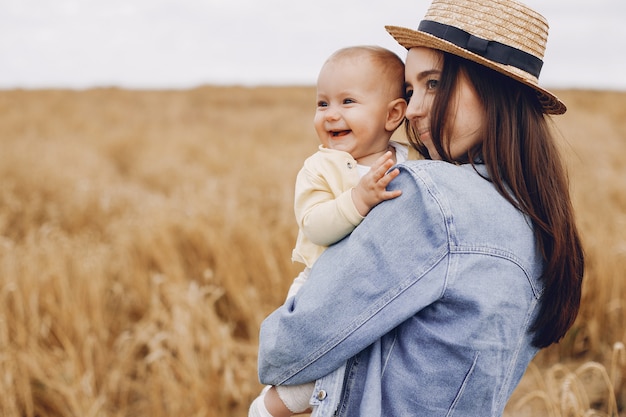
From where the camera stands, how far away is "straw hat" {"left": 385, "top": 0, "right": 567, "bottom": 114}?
1.19 meters

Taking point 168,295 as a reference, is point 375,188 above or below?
above

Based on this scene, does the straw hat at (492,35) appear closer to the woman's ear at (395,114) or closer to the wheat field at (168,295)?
the woman's ear at (395,114)

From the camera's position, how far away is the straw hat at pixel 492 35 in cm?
119

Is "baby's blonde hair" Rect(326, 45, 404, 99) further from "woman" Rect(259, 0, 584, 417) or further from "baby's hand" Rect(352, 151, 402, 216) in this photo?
"baby's hand" Rect(352, 151, 402, 216)

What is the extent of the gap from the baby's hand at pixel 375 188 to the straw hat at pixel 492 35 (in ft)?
0.92

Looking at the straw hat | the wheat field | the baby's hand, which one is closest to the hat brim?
the straw hat

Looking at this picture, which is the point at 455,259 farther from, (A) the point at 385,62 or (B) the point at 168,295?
(B) the point at 168,295

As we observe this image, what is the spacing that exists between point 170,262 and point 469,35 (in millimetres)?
2798

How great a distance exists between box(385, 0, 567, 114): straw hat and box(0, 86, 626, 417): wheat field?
435 mm

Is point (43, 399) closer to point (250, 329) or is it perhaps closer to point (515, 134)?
point (250, 329)

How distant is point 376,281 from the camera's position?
106 centimetres

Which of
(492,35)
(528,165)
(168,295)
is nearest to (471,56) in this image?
(492,35)

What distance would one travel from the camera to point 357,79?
143 cm

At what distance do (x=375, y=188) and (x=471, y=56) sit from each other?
0.33 m
